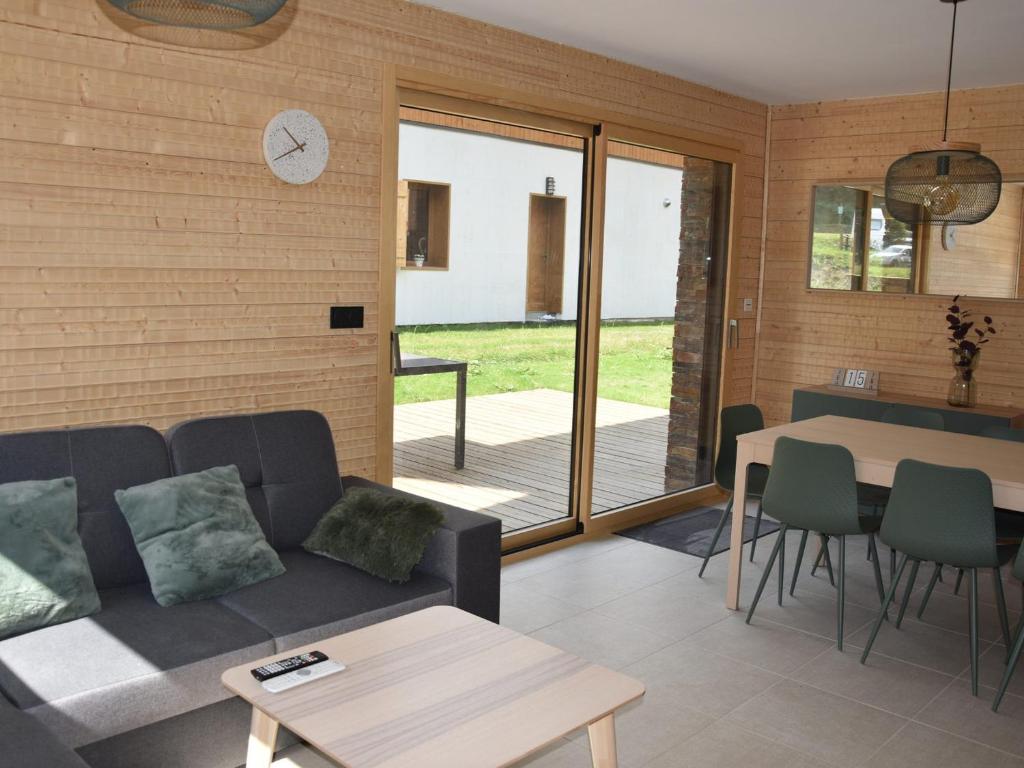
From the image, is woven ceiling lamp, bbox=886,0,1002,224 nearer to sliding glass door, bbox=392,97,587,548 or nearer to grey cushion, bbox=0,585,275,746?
sliding glass door, bbox=392,97,587,548

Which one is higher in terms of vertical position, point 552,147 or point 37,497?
point 552,147

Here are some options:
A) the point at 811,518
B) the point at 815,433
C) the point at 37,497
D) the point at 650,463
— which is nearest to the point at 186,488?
the point at 37,497

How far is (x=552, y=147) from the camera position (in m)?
5.00

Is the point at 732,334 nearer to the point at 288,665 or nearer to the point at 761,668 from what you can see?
the point at 761,668

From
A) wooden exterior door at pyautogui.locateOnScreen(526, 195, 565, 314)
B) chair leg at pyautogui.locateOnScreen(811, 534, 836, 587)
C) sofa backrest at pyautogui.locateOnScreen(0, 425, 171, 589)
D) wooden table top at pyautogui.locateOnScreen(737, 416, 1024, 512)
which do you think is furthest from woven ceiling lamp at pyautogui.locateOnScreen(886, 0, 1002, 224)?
sofa backrest at pyautogui.locateOnScreen(0, 425, 171, 589)

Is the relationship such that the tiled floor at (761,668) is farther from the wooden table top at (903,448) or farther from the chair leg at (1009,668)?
the wooden table top at (903,448)

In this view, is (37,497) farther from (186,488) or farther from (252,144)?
(252,144)

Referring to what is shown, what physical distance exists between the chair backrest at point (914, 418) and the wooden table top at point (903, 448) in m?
0.17

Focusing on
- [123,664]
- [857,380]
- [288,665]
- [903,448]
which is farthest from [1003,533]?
[123,664]

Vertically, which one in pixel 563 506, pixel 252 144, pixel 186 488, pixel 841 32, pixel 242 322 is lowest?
pixel 563 506

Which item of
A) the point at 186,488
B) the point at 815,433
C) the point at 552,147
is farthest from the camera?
the point at 552,147

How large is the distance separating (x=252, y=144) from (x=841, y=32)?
2806mm

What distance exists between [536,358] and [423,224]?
1037mm

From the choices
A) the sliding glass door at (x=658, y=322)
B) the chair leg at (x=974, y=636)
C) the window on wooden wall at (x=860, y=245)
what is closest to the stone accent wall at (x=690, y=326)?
the sliding glass door at (x=658, y=322)
